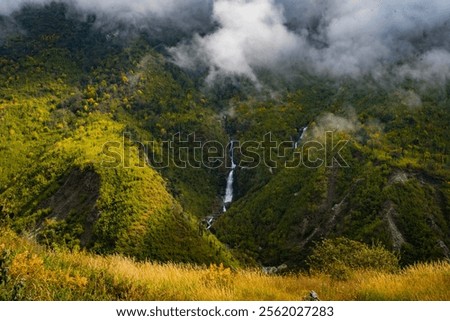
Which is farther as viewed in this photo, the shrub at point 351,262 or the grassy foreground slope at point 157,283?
the shrub at point 351,262

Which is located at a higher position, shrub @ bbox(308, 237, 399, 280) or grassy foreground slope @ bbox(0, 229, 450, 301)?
grassy foreground slope @ bbox(0, 229, 450, 301)

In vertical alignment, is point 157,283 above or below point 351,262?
above

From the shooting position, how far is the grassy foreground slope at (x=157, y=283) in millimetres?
8713

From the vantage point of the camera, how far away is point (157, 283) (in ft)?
33.3

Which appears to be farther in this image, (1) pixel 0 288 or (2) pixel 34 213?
(2) pixel 34 213

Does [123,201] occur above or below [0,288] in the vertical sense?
below

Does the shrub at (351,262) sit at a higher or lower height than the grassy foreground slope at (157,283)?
lower

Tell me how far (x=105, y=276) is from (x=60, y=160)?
7126 inches

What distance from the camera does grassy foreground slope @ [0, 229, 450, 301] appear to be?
871 centimetres

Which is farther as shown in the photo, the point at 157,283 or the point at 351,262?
the point at 351,262

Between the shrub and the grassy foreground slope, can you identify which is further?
the shrub

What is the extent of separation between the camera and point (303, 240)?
19550 cm
